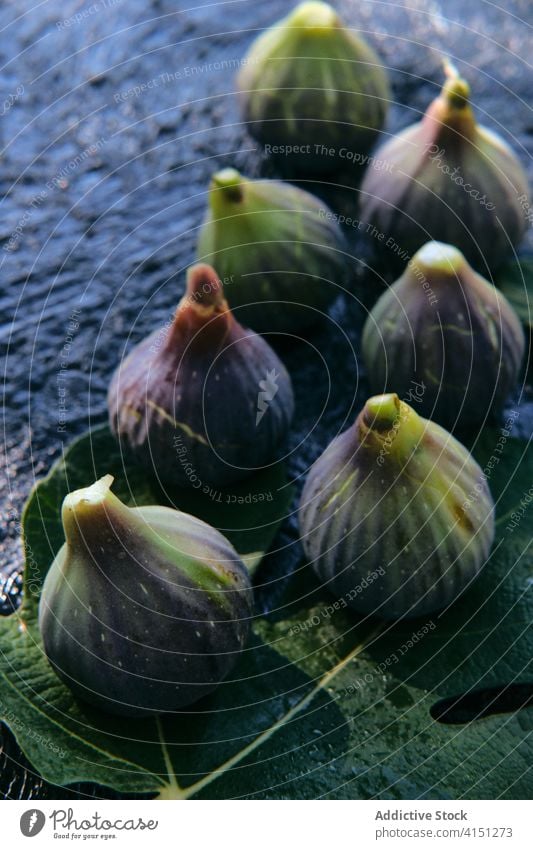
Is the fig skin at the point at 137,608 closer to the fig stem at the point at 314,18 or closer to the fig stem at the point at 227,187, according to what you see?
the fig stem at the point at 227,187

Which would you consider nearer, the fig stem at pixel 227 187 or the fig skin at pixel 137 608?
the fig skin at pixel 137 608

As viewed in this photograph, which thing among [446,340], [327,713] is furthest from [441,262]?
[327,713]

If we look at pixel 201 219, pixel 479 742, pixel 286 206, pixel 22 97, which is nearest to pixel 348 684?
pixel 479 742

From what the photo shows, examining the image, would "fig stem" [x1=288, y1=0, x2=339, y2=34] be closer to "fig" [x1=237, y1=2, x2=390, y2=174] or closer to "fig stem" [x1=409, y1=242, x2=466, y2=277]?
"fig" [x1=237, y1=2, x2=390, y2=174]

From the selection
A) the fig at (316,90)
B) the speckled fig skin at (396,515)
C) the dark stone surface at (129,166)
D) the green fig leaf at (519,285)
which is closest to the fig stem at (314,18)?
the fig at (316,90)

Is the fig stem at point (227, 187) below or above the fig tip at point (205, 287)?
above

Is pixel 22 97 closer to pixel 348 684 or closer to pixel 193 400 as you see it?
pixel 193 400
